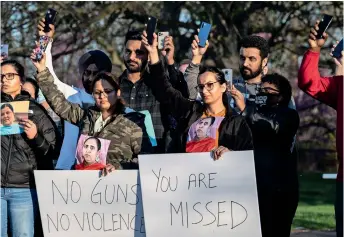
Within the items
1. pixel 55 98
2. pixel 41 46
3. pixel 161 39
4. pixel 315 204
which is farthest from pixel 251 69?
pixel 315 204

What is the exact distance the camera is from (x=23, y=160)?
5.77 m

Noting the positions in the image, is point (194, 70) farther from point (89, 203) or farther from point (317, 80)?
point (89, 203)

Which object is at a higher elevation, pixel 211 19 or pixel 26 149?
pixel 211 19

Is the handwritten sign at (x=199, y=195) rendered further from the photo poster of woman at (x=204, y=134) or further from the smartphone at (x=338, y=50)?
the smartphone at (x=338, y=50)

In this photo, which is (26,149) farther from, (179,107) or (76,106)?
(179,107)

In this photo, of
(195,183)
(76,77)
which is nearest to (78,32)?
(76,77)

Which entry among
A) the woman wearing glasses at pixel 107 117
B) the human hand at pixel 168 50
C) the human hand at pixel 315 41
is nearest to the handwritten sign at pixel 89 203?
the woman wearing glasses at pixel 107 117

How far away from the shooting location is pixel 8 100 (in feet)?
19.2

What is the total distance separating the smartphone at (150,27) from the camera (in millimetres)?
5418

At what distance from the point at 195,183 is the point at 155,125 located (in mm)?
749

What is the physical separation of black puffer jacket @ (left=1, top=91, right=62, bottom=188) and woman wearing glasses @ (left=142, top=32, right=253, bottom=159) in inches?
36.1

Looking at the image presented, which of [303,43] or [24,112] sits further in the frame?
[303,43]

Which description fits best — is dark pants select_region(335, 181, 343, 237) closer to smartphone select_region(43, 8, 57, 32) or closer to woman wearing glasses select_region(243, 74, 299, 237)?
woman wearing glasses select_region(243, 74, 299, 237)

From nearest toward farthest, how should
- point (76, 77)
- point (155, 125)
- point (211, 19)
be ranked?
1. point (155, 125)
2. point (211, 19)
3. point (76, 77)
